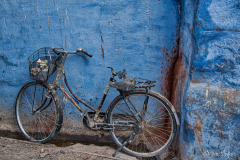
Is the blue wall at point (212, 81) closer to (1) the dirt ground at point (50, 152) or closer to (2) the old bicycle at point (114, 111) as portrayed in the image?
(2) the old bicycle at point (114, 111)

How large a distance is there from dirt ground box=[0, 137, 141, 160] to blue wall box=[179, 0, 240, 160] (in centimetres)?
109

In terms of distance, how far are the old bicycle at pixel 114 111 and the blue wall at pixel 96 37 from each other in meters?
0.22

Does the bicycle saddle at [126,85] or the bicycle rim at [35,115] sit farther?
the bicycle rim at [35,115]

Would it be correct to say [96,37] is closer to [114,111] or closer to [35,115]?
[114,111]

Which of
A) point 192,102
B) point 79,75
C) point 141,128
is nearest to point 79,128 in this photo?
point 79,75

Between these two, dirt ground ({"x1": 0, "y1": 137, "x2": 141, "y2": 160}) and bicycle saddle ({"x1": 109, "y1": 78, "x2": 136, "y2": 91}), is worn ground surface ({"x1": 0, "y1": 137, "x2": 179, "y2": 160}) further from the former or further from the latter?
bicycle saddle ({"x1": 109, "y1": 78, "x2": 136, "y2": 91})

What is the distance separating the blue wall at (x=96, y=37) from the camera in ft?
9.49

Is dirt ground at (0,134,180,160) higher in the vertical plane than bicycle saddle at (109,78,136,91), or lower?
lower

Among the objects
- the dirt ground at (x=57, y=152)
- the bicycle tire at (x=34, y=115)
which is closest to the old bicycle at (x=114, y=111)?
the bicycle tire at (x=34, y=115)

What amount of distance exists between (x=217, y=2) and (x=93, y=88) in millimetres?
2232

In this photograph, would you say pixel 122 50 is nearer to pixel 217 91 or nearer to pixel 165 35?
pixel 165 35

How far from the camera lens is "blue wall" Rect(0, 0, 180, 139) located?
289cm

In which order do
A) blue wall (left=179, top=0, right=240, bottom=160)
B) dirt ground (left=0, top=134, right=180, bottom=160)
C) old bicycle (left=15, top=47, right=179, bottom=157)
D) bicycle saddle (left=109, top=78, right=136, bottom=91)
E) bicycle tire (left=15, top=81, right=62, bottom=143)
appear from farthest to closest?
1. bicycle tire (left=15, top=81, right=62, bottom=143)
2. dirt ground (left=0, top=134, right=180, bottom=160)
3. old bicycle (left=15, top=47, right=179, bottom=157)
4. bicycle saddle (left=109, top=78, right=136, bottom=91)
5. blue wall (left=179, top=0, right=240, bottom=160)

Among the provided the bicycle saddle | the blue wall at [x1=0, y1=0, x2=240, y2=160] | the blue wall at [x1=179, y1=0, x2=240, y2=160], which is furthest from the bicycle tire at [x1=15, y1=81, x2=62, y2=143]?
the blue wall at [x1=179, y1=0, x2=240, y2=160]
